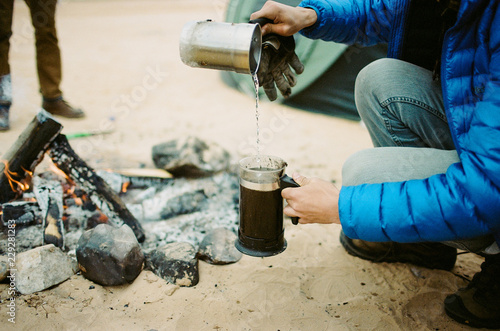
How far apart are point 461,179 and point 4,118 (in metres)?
4.36

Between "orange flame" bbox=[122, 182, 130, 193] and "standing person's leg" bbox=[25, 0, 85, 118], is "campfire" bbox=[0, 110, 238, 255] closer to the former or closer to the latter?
"orange flame" bbox=[122, 182, 130, 193]

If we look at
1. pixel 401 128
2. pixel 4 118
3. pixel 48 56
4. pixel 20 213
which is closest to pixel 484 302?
pixel 401 128

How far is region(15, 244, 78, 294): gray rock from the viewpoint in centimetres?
183

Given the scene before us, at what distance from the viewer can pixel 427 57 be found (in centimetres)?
208

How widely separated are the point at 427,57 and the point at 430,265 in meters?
1.21

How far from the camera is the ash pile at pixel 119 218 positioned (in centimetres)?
191

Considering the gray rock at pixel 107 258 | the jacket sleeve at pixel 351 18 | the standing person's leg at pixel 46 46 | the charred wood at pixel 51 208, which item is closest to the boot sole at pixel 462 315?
the jacket sleeve at pixel 351 18

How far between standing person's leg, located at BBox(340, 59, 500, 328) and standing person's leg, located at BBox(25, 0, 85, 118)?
369 cm

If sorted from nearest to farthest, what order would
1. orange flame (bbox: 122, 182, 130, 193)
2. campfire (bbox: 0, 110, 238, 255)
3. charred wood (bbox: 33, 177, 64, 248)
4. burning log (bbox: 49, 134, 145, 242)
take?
charred wood (bbox: 33, 177, 64, 248) → campfire (bbox: 0, 110, 238, 255) → burning log (bbox: 49, 134, 145, 242) → orange flame (bbox: 122, 182, 130, 193)

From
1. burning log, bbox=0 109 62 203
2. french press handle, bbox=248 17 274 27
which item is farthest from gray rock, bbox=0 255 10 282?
french press handle, bbox=248 17 274 27

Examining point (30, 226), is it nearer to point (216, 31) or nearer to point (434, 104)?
point (216, 31)

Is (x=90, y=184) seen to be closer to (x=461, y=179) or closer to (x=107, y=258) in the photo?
(x=107, y=258)

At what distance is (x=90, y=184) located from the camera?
2.39 m

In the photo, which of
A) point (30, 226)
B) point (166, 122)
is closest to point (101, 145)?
point (166, 122)
